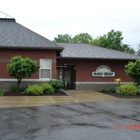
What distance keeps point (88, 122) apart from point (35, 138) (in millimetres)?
2637

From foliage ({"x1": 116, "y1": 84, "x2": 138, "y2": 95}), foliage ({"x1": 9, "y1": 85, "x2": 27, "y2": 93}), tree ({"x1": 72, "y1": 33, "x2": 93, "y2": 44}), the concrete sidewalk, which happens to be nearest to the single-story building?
foliage ({"x1": 9, "y1": 85, "x2": 27, "y2": 93})

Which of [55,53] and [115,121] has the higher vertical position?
[55,53]

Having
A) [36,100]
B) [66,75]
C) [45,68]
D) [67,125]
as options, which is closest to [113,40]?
[66,75]

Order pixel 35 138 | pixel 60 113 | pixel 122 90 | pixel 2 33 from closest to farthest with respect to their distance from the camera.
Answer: pixel 35 138 < pixel 60 113 < pixel 122 90 < pixel 2 33

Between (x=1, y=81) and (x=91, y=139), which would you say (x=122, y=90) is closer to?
(x=1, y=81)

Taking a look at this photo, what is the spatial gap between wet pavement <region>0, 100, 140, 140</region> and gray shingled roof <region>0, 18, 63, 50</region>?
366 inches

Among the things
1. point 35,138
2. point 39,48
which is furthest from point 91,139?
point 39,48

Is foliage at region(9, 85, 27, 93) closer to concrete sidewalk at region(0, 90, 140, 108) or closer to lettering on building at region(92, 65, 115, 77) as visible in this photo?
concrete sidewalk at region(0, 90, 140, 108)

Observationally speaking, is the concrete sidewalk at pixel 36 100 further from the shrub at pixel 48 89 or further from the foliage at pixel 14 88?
the foliage at pixel 14 88

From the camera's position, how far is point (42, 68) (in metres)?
19.5

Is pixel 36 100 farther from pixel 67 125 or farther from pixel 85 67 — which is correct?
pixel 85 67

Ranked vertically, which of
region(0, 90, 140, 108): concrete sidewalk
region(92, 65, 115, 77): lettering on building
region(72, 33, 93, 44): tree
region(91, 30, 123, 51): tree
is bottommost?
region(0, 90, 140, 108): concrete sidewalk

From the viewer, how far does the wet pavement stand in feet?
20.9

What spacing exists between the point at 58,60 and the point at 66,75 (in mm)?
2329
